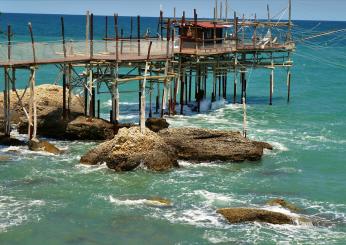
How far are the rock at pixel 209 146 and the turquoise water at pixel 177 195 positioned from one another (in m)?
0.55

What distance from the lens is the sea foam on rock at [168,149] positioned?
3109 centimetres

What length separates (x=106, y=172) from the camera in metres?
30.9

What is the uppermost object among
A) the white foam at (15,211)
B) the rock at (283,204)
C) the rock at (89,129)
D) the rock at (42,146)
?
the rock at (89,129)

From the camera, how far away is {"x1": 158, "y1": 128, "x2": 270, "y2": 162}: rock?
3297 cm

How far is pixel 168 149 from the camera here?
105 ft

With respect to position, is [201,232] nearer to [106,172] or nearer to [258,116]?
[106,172]

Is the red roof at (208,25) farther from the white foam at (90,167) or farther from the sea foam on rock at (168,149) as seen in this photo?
the white foam at (90,167)

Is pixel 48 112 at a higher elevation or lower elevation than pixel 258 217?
higher

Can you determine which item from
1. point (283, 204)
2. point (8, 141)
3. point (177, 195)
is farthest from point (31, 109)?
point (283, 204)

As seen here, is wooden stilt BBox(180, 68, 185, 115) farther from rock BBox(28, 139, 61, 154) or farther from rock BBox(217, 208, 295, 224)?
rock BBox(217, 208, 295, 224)

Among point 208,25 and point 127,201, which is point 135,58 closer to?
point 208,25

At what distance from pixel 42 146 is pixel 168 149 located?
6.99 metres

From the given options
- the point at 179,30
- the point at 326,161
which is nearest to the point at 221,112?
the point at 179,30

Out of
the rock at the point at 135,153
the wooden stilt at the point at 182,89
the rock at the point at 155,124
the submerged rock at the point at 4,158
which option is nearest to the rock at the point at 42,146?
the submerged rock at the point at 4,158
